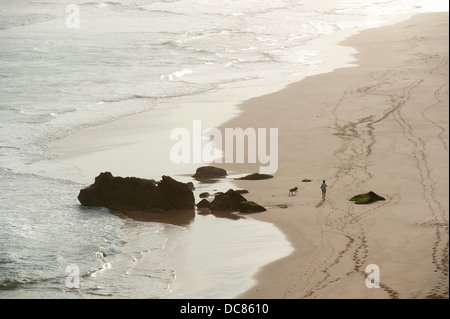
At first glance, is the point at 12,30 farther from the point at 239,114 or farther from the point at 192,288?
the point at 192,288

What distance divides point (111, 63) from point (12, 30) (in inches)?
678

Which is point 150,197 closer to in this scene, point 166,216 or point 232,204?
point 166,216

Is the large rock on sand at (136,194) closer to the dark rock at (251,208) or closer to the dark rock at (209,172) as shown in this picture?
the dark rock at (251,208)

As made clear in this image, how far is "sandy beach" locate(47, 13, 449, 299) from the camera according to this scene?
679 inches

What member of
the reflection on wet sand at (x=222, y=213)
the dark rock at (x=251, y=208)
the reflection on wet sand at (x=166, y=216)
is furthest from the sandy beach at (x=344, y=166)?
the reflection on wet sand at (x=166, y=216)

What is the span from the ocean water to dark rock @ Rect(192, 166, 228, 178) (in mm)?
3794

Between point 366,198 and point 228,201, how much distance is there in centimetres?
371

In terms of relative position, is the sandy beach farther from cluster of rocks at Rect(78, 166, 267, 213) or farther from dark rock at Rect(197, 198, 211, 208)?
dark rock at Rect(197, 198, 211, 208)

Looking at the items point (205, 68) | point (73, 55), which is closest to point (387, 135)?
point (205, 68)

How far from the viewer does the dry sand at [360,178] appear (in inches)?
670

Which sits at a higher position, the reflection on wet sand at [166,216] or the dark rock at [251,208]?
the dark rock at [251,208]

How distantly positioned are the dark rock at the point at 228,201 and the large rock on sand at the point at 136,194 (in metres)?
0.67

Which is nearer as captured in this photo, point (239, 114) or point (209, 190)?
point (209, 190)

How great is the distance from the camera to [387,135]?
29.3 metres
